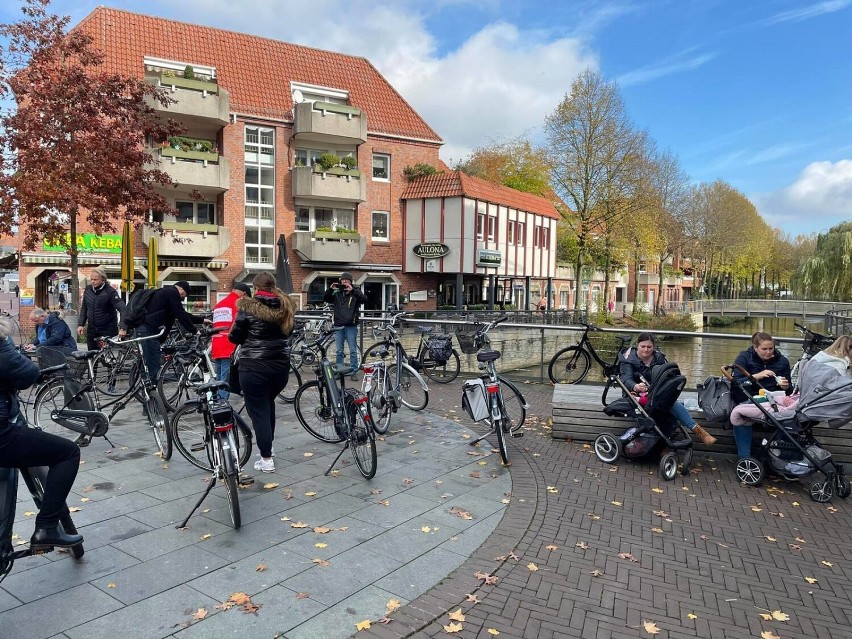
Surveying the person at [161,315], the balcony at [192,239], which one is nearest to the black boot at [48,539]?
the person at [161,315]

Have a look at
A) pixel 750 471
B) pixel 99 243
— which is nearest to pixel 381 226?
pixel 99 243

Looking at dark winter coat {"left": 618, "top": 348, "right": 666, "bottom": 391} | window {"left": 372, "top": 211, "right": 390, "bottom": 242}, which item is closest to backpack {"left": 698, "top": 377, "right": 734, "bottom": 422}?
dark winter coat {"left": 618, "top": 348, "right": 666, "bottom": 391}

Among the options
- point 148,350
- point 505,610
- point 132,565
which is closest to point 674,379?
point 505,610

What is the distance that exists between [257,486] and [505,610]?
9.17ft

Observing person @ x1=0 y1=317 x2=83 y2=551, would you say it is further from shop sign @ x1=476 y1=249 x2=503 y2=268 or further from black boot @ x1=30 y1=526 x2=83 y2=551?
shop sign @ x1=476 y1=249 x2=503 y2=268

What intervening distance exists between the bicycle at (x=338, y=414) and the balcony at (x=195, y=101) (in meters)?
20.8

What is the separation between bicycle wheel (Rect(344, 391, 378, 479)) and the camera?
5629mm

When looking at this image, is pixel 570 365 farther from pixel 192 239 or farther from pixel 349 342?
pixel 192 239

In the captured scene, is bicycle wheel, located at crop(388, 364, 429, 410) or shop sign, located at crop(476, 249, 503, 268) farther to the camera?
shop sign, located at crop(476, 249, 503, 268)

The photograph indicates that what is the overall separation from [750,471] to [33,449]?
5951 mm

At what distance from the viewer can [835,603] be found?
3650mm

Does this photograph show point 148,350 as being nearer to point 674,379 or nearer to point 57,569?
point 57,569

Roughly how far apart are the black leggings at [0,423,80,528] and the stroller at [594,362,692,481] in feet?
16.2

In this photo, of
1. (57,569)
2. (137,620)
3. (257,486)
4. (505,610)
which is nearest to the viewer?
(137,620)
